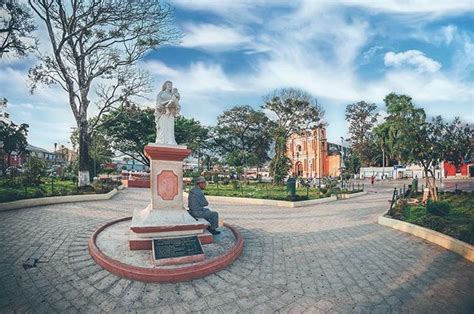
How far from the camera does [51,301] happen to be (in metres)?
3.55

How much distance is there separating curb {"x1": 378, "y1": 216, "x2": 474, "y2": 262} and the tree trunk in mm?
15702

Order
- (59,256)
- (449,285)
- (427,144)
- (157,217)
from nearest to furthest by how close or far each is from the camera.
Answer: (449,285) < (59,256) < (157,217) < (427,144)

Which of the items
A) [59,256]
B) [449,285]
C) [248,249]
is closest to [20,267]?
[59,256]

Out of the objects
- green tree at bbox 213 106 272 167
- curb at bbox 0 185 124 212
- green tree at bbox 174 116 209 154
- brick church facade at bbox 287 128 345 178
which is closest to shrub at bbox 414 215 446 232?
curb at bbox 0 185 124 212

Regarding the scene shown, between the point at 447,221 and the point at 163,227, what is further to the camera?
the point at 447,221

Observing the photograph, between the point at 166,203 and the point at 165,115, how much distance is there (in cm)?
216

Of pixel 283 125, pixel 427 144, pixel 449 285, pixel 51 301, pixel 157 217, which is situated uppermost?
pixel 283 125

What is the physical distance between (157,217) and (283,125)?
92.5ft

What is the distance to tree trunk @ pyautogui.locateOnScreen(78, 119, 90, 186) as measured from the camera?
1560 cm

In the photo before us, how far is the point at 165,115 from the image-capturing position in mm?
6418

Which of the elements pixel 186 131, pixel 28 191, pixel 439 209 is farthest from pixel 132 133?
pixel 439 209

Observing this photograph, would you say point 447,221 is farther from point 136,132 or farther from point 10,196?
point 136,132

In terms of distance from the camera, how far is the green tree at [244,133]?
141 ft

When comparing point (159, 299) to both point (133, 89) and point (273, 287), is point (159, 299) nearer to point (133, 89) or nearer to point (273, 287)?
→ point (273, 287)
